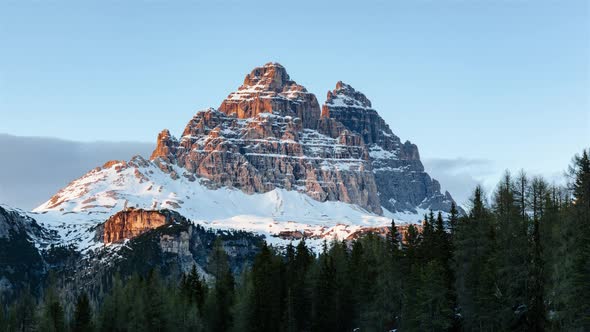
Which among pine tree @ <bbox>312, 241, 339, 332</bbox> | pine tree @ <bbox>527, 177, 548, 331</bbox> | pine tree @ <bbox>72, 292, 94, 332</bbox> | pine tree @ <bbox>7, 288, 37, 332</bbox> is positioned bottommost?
pine tree @ <bbox>7, 288, 37, 332</bbox>

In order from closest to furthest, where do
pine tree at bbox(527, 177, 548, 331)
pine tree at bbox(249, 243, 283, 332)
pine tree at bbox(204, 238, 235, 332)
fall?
pine tree at bbox(527, 177, 548, 331) → pine tree at bbox(249, 243, 283, 332) → pine tree at bbox(204, 238, 235, 332)

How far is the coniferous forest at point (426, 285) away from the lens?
278ft

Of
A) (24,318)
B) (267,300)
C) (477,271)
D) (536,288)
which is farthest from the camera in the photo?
(24,318)

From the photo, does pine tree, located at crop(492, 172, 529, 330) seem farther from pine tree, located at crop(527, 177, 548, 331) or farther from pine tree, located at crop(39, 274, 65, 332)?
pine tree, located at crop(39, 274, 65, 332)

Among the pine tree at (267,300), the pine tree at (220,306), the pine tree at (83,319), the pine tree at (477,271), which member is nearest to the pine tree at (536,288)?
the pine tree at (477,271)

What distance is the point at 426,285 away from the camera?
3888 inches

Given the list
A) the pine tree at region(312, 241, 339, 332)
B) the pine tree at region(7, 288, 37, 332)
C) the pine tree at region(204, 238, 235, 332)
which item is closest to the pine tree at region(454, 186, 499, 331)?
the pine tree at region(312, 241, 339, 332)

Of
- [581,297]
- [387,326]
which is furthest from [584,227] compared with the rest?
[387,326]

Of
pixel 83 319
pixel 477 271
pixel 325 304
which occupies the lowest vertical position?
pixel 83 319

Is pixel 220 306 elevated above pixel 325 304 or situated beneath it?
situated beneath

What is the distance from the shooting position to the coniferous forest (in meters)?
84.8

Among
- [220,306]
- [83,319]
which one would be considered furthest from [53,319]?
[220,306]

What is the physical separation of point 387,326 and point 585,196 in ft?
112

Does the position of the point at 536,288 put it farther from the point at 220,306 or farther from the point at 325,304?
the point at 220,306
